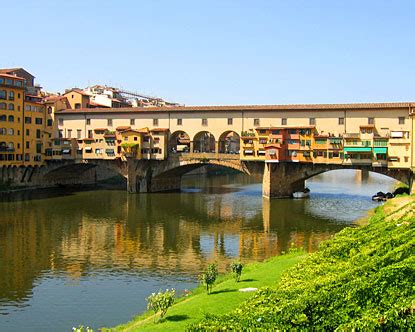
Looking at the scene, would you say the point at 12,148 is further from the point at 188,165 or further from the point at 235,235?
the point at 235,235

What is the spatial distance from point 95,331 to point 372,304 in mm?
11959

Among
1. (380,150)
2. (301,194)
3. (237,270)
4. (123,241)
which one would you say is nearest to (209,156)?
(301,194)

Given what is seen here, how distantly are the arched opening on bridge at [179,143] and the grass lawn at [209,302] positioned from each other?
49.4m

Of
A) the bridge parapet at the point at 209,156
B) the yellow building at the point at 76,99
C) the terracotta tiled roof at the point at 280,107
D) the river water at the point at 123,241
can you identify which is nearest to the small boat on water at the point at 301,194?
the river water at the point at 123,241

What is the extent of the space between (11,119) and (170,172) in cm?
2407

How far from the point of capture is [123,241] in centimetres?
4138

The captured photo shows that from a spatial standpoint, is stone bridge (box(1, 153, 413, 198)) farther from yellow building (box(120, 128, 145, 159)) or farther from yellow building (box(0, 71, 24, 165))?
yellow building (box(0, 71, 24, 165))

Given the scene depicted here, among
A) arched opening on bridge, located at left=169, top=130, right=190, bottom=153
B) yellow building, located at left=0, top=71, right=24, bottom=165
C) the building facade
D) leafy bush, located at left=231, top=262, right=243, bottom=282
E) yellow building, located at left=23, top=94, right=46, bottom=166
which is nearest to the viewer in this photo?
leafy bush, located at left=231, top=262, right=243, bottom=282

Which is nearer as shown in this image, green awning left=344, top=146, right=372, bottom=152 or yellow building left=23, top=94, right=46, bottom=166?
green awning left=344, top=146, right=372, bottom=152

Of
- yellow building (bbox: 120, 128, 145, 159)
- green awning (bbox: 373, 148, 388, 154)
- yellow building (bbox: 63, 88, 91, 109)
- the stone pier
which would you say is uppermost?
yellow building (bbox: 63, 88, 91, 109)

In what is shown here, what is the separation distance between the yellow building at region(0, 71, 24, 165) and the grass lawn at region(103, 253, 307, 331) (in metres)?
52.6

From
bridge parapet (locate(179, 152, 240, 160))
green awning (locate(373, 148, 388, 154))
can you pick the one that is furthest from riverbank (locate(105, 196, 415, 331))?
bridge parapet (locate(179, 152, 240, 160))

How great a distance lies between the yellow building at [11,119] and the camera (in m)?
71.2

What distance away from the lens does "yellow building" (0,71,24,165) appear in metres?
71.2
